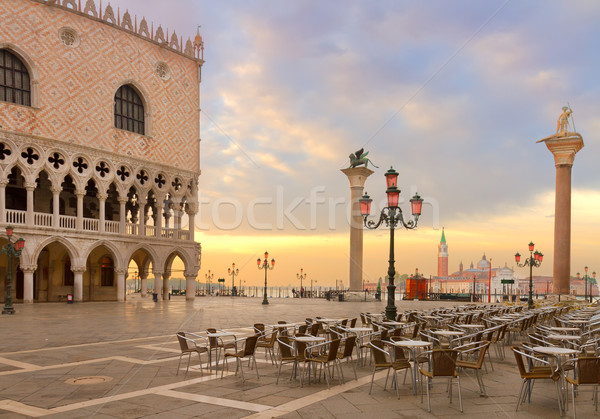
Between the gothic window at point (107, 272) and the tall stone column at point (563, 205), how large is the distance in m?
29.5

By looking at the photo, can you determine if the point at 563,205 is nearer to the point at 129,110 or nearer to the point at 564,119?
the point at 564,119

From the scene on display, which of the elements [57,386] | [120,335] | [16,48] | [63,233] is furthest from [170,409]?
[16,48]

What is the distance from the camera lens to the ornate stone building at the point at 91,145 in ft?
94.5

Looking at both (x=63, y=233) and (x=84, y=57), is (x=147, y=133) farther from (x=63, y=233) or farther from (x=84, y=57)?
(x=63, y=233)

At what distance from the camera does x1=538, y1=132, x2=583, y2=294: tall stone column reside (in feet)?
99.5

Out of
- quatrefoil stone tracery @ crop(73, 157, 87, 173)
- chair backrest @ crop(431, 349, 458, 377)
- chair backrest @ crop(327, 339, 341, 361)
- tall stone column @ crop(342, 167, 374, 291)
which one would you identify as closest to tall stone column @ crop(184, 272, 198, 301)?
quatrefoil stone tracery @ crop(73, 157, 87, 173)

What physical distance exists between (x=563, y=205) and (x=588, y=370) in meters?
27.3

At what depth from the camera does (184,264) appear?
37.4 m

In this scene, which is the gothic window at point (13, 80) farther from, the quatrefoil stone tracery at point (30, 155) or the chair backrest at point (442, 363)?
the chair backrest at point (442, 363)

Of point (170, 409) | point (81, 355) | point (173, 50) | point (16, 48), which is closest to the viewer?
point (170, 409)

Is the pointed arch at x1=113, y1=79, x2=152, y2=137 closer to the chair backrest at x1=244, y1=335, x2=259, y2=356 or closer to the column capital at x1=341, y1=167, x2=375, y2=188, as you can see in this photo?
the column capital at x1=341, y1=167, x2=375, y2=188

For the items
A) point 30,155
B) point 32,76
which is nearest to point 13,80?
point 32,76

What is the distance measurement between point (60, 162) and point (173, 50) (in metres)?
12.3

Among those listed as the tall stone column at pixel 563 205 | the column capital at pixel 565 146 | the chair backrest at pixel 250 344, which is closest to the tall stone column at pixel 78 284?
the chair backrest at pixel 250 344
